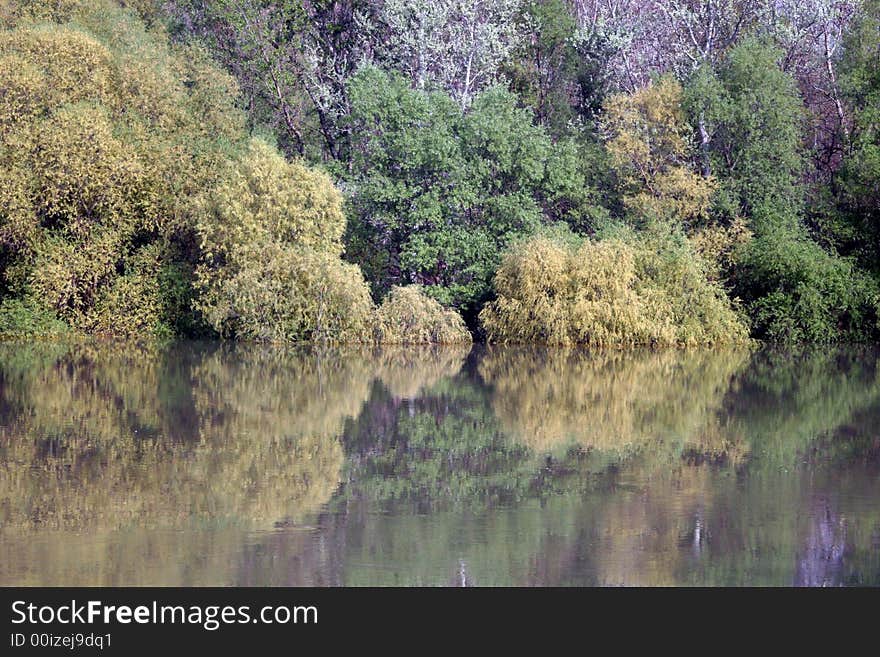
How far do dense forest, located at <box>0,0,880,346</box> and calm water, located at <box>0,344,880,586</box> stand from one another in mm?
8448

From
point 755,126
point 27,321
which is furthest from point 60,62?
point 755,126

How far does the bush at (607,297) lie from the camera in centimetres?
3284

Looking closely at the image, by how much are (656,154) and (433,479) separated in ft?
87.9

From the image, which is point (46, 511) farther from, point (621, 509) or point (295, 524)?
point (621, 509)

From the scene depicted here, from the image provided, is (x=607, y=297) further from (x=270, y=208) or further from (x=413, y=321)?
(x=270, y=208)

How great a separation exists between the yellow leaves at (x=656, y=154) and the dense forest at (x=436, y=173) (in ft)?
0.32

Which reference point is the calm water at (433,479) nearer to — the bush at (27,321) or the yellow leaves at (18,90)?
the bush at (27,321)

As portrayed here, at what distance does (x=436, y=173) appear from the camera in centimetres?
3728

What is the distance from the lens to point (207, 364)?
89.0 ft

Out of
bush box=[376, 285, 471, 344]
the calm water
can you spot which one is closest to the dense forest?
→ bush box=[376, 285, 471, 344]

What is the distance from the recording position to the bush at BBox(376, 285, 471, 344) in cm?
3362

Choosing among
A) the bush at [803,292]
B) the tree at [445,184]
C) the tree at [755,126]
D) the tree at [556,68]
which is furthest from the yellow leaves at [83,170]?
the bush at [803,292]
